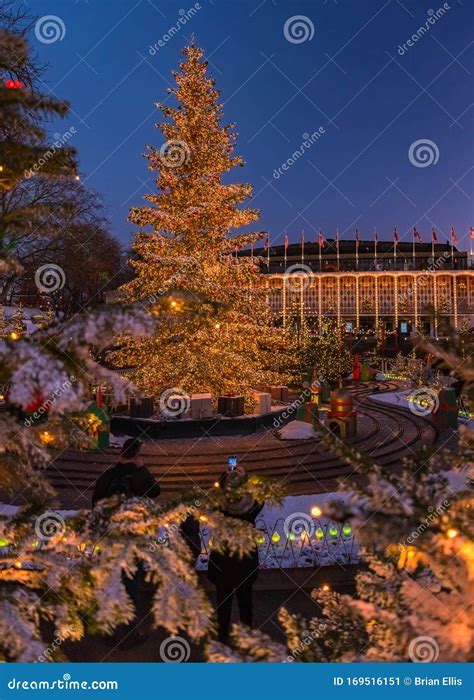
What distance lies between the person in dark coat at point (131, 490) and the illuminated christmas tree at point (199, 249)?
9457 millimetres

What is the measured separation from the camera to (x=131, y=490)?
5312 millimetres

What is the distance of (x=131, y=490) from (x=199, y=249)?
11351 millimetres

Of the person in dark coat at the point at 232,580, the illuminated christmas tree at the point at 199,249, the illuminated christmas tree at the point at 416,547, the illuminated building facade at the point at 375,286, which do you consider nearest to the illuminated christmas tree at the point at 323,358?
the illuminated christmas tree at the point at 199,249

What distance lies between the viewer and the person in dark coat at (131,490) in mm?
4946

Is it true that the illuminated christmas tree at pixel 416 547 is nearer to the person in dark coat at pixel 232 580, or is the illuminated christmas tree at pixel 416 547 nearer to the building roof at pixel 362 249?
the person in dark coat at pixel 232 580

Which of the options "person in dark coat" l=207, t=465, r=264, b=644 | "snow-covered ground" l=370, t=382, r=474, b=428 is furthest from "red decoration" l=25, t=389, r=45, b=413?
"snow-covered ground" l=370, t=382, r=474, b=428

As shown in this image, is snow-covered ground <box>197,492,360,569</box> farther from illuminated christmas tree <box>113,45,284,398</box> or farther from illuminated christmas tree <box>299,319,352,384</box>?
illuminated christmas tree <box>299,319,352,384</box>

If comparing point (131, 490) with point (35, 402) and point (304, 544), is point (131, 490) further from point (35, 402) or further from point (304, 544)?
point (35, 402)

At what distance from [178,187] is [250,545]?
15.5 m

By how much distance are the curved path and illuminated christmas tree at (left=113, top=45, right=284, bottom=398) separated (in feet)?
7.64

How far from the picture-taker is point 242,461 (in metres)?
12.0

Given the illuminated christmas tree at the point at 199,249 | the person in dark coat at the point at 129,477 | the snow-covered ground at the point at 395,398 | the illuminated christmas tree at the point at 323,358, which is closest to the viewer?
the person in dark coat at the point at 129,477

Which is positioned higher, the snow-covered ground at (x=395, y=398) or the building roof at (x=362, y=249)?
the building roof at (x=362, y=249)

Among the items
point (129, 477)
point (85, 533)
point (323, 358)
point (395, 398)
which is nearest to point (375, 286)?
point (323, 358)
